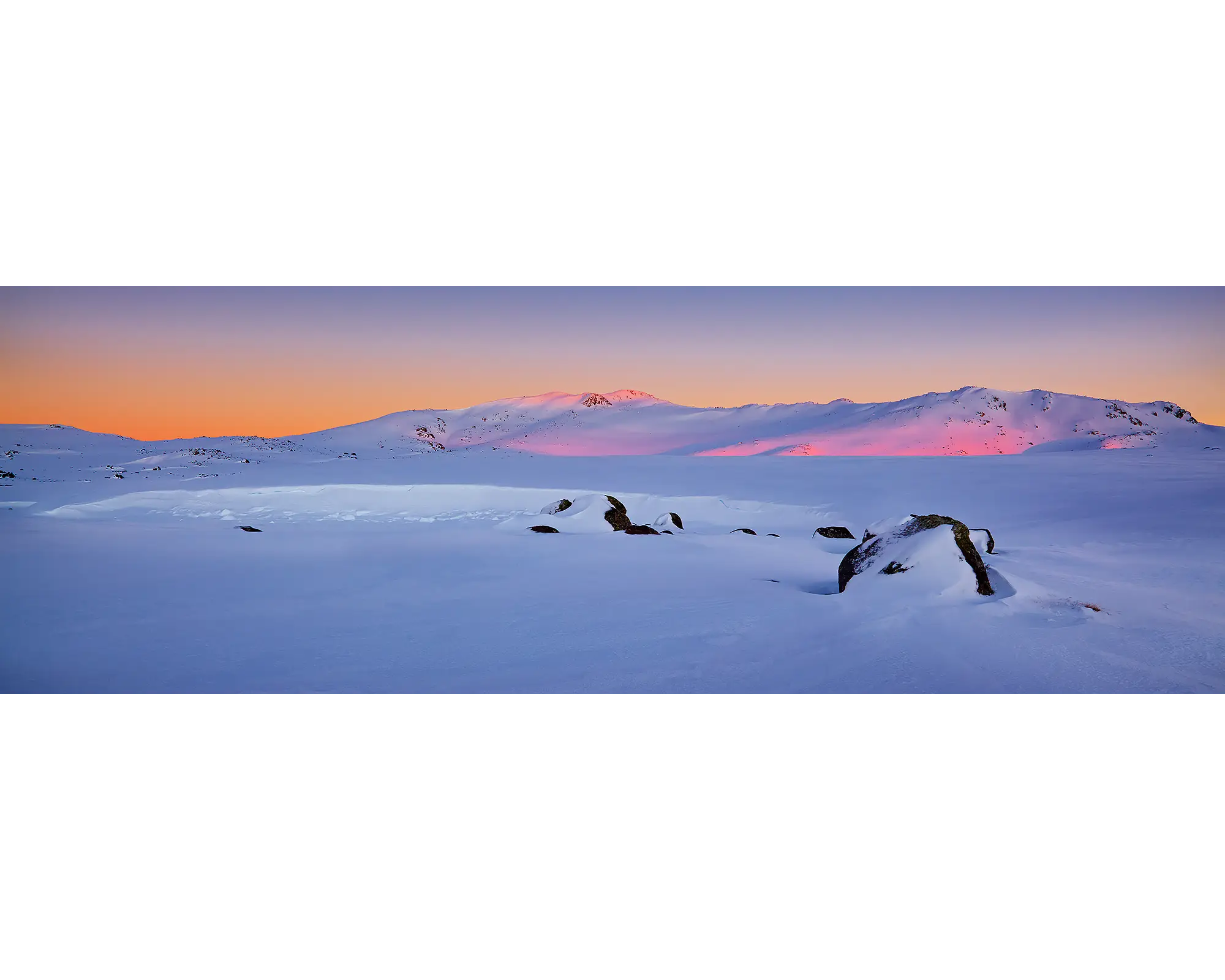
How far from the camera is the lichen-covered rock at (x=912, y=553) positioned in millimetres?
4223

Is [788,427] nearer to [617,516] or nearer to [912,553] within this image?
[617,516]

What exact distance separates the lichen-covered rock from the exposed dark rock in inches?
124

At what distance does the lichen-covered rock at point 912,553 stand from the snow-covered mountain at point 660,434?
5.42ft

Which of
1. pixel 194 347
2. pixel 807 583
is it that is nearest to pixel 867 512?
pixel 807 583

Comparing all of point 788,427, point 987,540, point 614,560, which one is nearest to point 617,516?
point 788,427

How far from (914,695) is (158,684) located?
385 centimetres

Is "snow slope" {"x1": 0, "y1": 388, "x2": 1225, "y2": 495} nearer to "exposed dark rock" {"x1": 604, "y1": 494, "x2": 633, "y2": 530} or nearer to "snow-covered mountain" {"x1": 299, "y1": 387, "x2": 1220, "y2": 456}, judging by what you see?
"snow-covered mountain" {"x1": 299, "y1": 387, "x2": 1220, "y2": 456}

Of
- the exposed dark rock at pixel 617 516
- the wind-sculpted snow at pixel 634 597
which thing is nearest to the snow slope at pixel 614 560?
the wind-sculpted snow at pixel 634 597

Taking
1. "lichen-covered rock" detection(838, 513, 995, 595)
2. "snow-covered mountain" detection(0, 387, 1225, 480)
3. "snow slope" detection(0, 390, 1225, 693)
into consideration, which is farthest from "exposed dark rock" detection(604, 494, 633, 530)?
"lichen-covered rock" detection(838, 513, 995, 595)

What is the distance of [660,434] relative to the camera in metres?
7.14

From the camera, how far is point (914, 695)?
3488 millimetres

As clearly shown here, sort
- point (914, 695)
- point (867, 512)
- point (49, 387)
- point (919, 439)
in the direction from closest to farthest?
point (914, 695)
point (49, 387)
point (919, 439)
point (867, 512)

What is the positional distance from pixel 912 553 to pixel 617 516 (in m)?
3.79
